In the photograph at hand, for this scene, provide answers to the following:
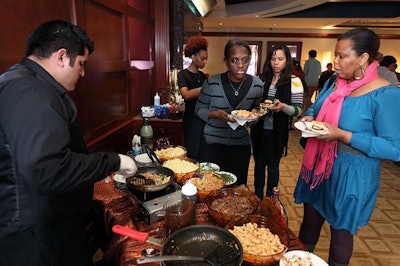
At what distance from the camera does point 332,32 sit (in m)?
10.1

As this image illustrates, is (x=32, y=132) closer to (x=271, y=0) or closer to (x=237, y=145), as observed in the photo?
(x=237, y=145)

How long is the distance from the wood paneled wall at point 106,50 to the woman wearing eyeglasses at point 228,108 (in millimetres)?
860

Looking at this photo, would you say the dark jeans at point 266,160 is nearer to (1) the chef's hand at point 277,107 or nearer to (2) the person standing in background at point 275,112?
(2) the person standing in background at point 275,112

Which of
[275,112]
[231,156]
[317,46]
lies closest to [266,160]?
[275,112]

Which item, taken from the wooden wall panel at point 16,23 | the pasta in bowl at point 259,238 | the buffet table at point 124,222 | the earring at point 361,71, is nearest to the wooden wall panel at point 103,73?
the wooden wall panel at point 16,23

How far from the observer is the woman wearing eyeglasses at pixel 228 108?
1975mm

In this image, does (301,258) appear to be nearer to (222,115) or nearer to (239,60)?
(222,115)

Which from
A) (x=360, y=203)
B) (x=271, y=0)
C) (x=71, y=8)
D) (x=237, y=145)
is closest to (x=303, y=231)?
(x=360, y=203)

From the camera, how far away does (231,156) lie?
6.81ft

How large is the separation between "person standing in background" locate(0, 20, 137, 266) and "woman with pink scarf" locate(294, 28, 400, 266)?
1.03 metres

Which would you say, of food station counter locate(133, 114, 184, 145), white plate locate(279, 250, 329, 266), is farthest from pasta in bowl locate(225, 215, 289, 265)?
food station counter locate(133, 114, 184, 145)

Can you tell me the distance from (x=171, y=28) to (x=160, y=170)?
2.83 m

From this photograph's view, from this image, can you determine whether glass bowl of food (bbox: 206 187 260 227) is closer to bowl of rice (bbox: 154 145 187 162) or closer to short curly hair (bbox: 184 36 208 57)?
bowl of rice (bbox: 154 145 187 162)

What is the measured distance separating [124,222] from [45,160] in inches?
22.5
